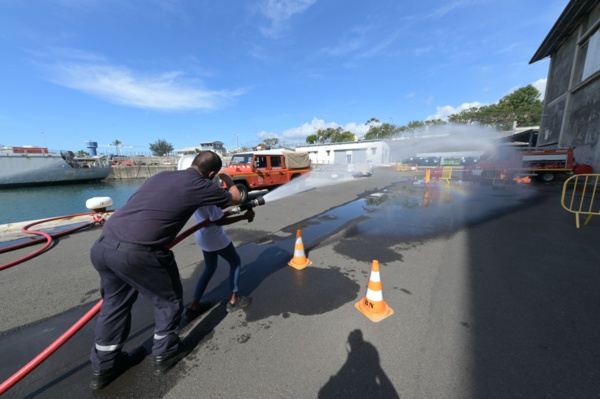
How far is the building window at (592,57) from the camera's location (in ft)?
48.2

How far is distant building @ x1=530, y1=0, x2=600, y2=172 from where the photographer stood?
48.3 feet

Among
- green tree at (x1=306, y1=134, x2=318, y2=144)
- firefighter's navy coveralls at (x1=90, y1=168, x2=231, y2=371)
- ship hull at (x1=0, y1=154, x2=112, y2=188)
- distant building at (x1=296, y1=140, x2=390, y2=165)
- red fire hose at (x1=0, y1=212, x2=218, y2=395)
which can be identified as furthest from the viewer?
green tree at (x1=306, y1=134, x2=318, y2=144)

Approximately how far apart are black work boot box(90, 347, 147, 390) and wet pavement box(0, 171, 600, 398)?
0.07 meters

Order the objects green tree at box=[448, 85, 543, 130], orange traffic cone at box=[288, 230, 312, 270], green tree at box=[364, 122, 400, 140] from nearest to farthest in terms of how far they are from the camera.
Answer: orange traffic cone at box=[288, 230, 312, 270] < green tree at box=[448, 85, 543, 130] < green tree at box=[364, 122, 400, 140]

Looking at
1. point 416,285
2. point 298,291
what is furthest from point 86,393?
point 416,285

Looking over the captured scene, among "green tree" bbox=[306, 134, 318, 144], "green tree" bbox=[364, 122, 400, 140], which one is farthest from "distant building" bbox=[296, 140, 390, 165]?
"green tree" bbox=[306, 134, 318, 144]

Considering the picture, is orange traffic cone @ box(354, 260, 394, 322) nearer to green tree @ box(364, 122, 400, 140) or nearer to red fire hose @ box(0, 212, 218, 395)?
red fire hose @ box(0, 212, 218, 395)

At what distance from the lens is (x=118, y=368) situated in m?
1.99

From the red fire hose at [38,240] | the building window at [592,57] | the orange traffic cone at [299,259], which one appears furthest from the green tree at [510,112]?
the red fire hose at [38,240]

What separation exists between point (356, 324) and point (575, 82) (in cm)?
2761

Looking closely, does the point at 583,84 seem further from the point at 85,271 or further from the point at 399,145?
the point at 399,145

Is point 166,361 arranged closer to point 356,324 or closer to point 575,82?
point 356,324

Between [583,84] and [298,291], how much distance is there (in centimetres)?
2522

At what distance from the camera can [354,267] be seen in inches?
153
